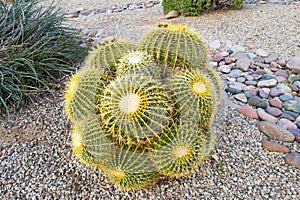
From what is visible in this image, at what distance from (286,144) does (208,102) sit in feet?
3.30

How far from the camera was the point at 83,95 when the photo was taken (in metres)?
1.88

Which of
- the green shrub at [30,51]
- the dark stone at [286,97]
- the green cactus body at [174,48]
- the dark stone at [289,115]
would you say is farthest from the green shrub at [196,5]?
the green cactus body at [174,48]

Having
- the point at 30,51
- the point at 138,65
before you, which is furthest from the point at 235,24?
the point at 138,65

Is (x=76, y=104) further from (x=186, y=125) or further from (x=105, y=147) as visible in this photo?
(x=186, y=125)

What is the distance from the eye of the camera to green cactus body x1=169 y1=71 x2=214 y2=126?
180 centimetres

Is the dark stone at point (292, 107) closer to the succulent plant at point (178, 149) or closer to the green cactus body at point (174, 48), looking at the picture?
the green cactus body at point (174, 48)

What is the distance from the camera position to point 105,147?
1.79 metres

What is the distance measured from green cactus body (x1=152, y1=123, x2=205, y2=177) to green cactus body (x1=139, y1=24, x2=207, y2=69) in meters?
0.45

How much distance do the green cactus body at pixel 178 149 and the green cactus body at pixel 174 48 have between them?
45 cm

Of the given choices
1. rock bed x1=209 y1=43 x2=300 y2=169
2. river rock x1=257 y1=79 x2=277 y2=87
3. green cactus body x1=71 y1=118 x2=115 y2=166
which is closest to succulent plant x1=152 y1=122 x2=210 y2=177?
green cactus body x1=71 y1=118 x2=115 y2=166

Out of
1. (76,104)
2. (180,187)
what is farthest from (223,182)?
(76,104)

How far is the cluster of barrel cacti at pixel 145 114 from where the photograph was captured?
1706mm

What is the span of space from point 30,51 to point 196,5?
325 centimetres

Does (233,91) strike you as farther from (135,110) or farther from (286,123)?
(135,110)
